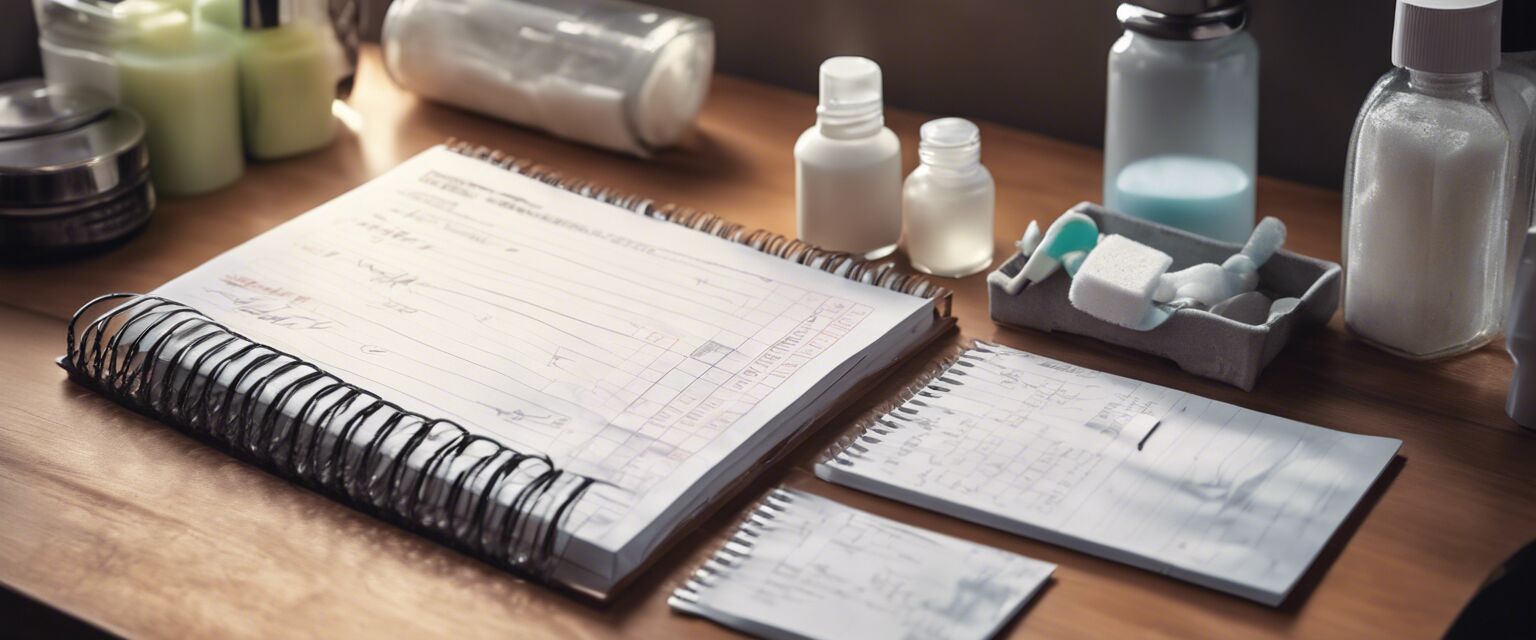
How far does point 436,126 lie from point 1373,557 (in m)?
0.83

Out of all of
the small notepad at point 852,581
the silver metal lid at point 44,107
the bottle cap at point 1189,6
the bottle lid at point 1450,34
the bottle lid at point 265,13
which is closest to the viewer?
the small notepad at point 852,581

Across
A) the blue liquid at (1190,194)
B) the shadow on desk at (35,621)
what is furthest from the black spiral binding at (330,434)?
the blue liquid at (1190,194)

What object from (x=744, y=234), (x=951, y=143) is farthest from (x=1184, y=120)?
(x=744, y=234)

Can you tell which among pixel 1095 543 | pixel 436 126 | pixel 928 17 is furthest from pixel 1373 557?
pixel 436 126

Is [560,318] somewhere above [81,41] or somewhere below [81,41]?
below

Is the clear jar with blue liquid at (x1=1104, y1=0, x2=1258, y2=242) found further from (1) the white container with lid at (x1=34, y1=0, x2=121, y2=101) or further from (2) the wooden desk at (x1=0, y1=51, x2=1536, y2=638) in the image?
(1) the white container with lid at (x1=34, y1=0, x2=121, y2=101)

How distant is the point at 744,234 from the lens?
989 mm

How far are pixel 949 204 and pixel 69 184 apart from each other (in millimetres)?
593

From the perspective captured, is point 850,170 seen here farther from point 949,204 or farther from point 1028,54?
point 1028,54

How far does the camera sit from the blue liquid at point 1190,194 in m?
0.96

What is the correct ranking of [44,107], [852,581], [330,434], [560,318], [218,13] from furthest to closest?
[218,13] → [44,107] → [560,318] → [330,434] → [852,581]

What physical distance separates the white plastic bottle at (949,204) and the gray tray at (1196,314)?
0.14 feet

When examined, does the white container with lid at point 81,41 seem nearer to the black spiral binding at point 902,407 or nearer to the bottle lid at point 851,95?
the bottle lid at point 851,95

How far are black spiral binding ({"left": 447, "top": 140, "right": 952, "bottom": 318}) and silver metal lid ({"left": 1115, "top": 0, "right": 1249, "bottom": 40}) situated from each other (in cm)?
21
